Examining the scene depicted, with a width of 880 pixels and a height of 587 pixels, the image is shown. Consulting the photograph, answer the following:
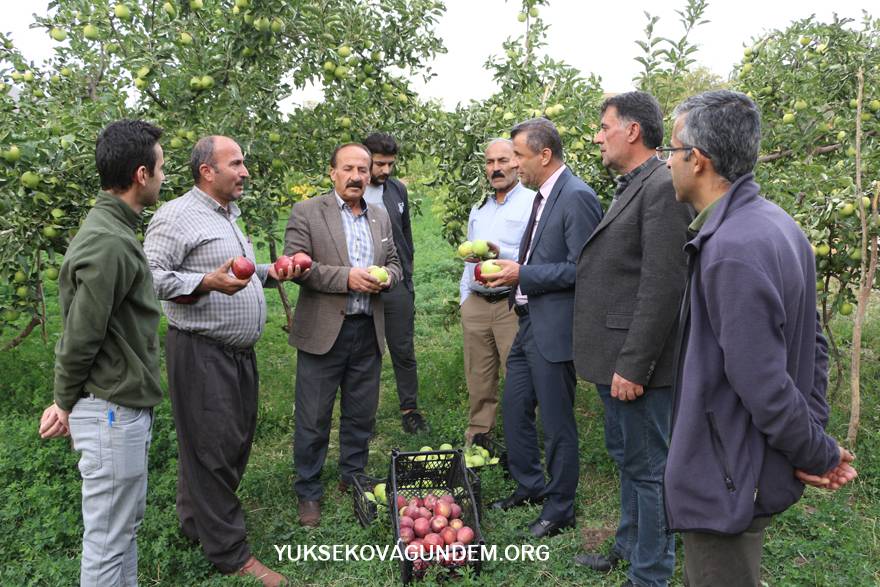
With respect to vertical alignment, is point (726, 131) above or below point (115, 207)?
above

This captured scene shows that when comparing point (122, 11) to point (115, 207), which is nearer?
point (115, 207)

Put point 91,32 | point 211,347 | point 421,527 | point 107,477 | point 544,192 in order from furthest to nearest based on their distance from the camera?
1. point 91,32
2. point 544,192
3. point 421,527
4. point 211,347
5. point 107,477

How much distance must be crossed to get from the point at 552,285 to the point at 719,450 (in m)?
1.78

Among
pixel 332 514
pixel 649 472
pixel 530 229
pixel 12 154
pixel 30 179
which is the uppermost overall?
pixel 12 154

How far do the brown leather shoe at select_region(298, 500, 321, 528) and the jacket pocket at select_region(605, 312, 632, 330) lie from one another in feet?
6.72

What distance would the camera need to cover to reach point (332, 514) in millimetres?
4160

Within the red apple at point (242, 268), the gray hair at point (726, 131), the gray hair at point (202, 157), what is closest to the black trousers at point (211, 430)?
the red apple at point (242, 268)

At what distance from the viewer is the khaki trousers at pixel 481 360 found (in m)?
4.97

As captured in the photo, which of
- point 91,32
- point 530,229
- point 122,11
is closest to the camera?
point 530,229

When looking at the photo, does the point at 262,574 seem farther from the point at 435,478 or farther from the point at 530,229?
the point at 530,229

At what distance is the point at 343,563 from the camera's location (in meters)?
3.67

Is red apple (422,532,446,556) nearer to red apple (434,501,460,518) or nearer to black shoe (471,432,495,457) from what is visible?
red apple (434,501,460,518)

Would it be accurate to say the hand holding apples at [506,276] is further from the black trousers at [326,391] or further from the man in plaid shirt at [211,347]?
the man in plaid shirt at [211,347]

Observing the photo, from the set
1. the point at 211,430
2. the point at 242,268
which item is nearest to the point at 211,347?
the point at 211,430
